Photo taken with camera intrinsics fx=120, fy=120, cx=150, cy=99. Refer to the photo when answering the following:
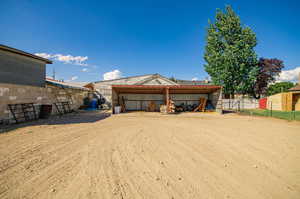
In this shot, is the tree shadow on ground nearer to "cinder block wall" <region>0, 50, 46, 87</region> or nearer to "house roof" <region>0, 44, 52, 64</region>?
"cinder block wall" <region>0, 50, 46, 87</region>

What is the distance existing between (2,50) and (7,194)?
10.7m

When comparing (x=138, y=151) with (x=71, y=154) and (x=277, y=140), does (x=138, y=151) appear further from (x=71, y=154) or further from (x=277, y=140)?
(x=277, y=140)

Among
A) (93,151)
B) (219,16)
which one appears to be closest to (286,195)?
(93,151)

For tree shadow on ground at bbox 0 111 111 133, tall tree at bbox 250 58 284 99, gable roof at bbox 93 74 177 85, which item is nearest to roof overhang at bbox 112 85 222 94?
gable roof at bbox 93 74 177 85

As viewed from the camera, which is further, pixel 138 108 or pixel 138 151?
pixel 138 108

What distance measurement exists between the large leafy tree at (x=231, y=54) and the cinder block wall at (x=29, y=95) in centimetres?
2095

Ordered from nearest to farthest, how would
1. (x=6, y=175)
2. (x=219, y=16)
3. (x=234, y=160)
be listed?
(x=6, y=175)
(x=234, y=160)
(x=219, y=16)

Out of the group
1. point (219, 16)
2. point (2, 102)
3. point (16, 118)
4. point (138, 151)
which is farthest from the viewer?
point (219, 16)

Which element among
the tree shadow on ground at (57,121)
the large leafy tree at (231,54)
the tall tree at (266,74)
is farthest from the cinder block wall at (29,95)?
the tall tree at (266,74)

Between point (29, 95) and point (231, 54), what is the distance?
78.7 ft

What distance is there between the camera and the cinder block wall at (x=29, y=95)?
7.42 m

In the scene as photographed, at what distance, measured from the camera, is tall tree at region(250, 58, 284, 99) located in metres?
22.2

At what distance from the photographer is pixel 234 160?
336 cm

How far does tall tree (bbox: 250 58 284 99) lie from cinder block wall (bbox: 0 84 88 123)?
2989 cm
